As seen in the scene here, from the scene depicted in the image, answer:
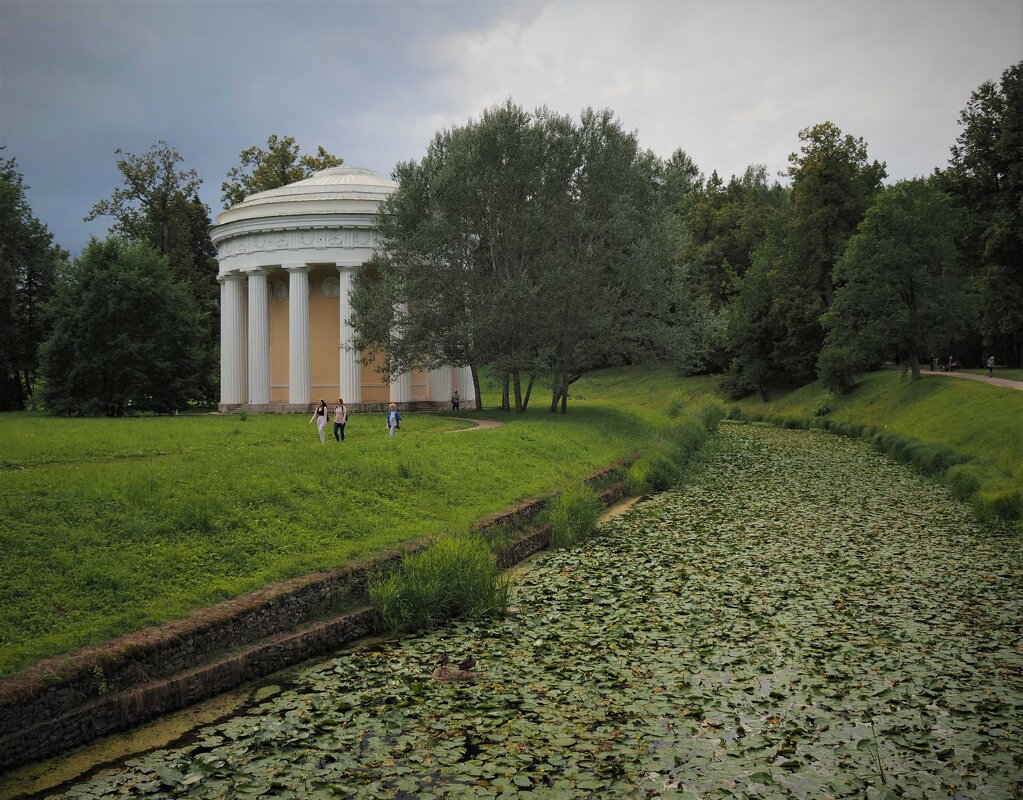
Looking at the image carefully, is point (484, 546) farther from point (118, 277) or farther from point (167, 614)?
point (118, 277)

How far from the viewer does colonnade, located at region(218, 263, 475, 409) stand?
41250 mm

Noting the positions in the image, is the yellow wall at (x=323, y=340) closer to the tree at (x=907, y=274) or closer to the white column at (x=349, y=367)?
the white column at (x=349, y=367)

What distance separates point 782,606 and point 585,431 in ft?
59.9

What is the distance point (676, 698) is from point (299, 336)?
3586cm

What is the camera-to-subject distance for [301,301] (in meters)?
41.8

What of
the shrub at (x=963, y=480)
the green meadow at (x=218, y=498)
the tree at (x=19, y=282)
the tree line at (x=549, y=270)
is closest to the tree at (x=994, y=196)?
the tree line at (x=549, y=270)

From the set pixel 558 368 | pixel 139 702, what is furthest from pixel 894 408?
pixel 139 702

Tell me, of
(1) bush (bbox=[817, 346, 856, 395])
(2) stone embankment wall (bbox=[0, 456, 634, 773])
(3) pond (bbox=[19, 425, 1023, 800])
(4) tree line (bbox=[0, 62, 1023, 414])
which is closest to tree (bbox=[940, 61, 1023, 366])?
(4) tree line (bbox=[0, 62, 1023, 414])

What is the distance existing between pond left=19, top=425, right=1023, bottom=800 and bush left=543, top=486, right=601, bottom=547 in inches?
73.5

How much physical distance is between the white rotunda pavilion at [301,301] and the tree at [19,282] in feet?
31.9

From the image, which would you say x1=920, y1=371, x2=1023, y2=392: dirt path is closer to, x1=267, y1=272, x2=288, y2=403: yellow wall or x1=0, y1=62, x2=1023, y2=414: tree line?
x1=0, y1=62, x2=1023, y2=414: tree line

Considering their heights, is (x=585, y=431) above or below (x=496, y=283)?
below

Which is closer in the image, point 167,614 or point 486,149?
point 167,614

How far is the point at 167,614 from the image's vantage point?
9.48 meters
